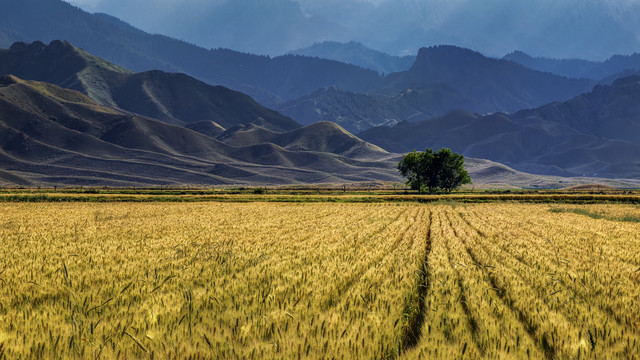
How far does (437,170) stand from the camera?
98062mm

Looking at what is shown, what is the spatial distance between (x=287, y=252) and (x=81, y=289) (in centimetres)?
682

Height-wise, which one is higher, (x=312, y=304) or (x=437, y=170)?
(x=437, y=170)

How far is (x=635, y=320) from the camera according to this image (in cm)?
712

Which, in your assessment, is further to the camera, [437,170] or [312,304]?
[437,170]

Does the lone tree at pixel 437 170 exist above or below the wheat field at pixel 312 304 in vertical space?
above

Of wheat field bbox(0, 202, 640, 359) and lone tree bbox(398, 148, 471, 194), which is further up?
lone tree bbox(398, 148, 471, 194)

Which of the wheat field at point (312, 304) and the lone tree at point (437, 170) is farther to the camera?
the lone tree at point (437, 170)

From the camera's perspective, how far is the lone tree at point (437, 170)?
9750cm

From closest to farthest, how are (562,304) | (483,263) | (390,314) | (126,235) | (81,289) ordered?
1. (390,314)
2. (562,304)
3. (81,289)
4. (483,263)
5. (126,235)

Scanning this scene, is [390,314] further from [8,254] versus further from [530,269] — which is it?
[8,254]

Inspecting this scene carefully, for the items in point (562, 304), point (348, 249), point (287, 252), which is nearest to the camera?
point (562, 304)

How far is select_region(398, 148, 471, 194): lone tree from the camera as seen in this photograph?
97.5 m

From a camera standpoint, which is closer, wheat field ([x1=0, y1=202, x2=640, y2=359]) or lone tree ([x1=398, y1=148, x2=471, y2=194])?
wheat field ([x1=0, y1=202, x2=640, y2=359])

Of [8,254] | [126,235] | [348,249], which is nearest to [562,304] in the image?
[348,249]
